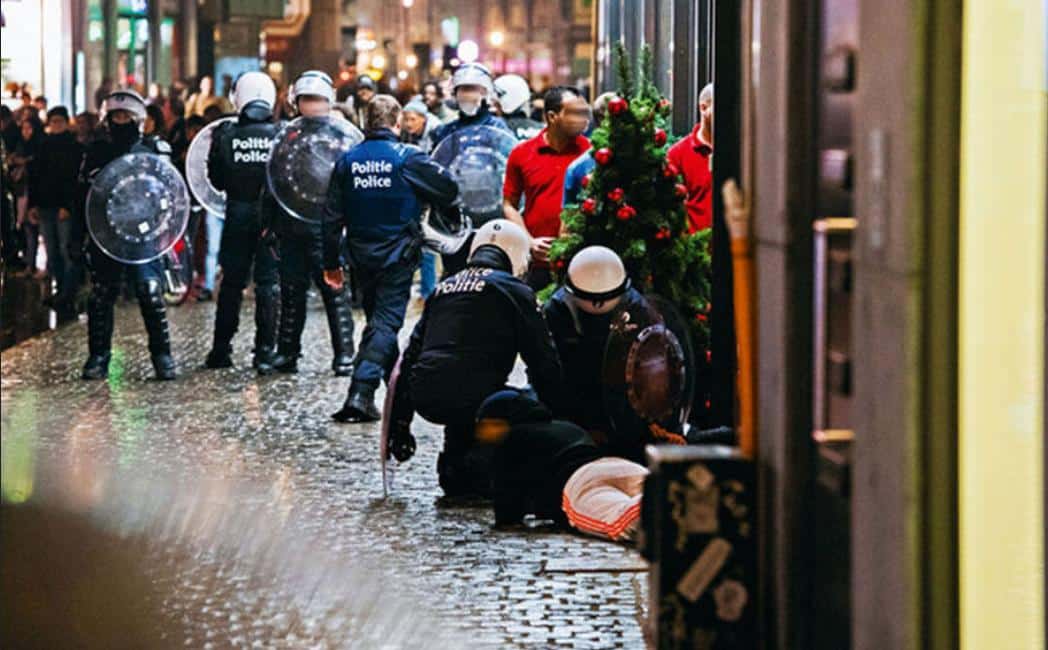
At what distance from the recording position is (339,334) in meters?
16.2

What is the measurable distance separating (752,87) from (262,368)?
11.5 meters

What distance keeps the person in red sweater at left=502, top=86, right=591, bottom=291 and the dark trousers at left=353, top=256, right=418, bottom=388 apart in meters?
0.76

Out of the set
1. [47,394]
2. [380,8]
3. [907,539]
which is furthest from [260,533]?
[380,8]

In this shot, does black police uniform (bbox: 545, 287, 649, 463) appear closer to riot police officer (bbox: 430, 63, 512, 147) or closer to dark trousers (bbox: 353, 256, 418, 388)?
dark trousers (bbox: 353, 256, 418, 388)

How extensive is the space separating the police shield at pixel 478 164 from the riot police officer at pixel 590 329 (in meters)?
4.33

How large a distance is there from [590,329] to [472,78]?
6116 millimetres

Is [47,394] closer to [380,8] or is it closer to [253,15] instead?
[253,15]

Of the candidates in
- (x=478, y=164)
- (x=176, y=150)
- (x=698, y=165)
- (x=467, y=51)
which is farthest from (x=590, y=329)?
(x=467, y=51)

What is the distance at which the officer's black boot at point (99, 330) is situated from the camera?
52.1ft

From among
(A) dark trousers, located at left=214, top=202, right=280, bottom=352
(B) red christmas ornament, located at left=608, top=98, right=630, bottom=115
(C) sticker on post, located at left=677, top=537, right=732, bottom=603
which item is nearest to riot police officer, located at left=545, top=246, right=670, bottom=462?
(B) red christmas ornament, located at left=608, top=98, right=630, bottom=115

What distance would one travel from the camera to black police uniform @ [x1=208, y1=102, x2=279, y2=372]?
54.1 feet

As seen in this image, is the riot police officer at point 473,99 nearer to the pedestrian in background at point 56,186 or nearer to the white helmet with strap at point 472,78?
the white helmet with strap at point 472,78

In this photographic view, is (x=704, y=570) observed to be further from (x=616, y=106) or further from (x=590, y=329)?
(x=616, y=106)

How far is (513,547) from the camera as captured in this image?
9641 mm
